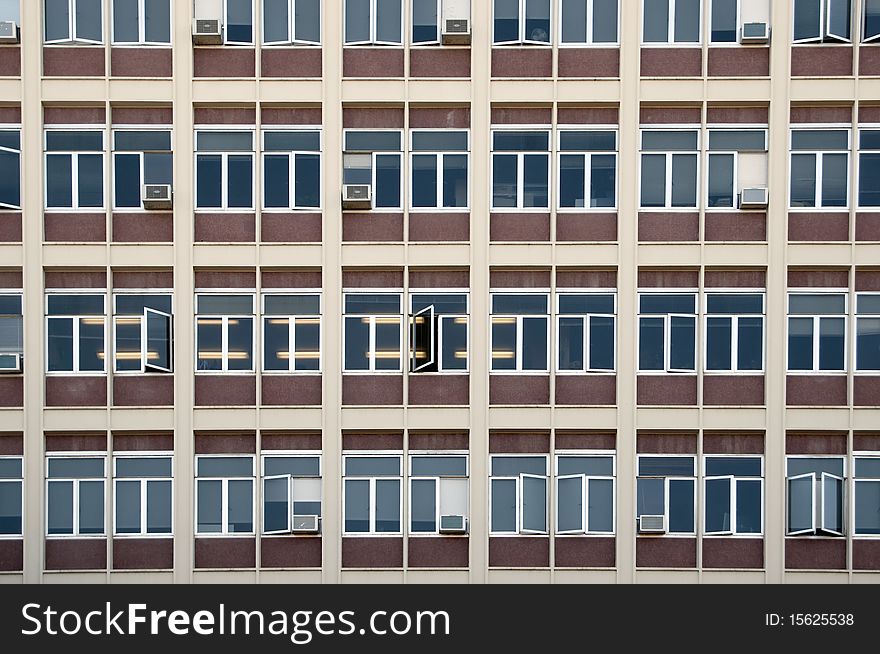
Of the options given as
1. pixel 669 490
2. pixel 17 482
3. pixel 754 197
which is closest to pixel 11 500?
pixel 17 482

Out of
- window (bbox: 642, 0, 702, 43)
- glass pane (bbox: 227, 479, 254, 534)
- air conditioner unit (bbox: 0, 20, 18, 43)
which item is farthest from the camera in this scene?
window (bbox: 642, 0, 702, 43)

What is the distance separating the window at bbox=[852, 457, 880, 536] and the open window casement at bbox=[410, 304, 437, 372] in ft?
23.7

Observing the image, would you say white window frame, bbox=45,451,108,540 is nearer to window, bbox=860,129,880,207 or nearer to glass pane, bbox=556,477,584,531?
glass pane, bbox=556,477,584,531

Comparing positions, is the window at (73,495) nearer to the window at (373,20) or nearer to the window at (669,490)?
the window at (373,20)

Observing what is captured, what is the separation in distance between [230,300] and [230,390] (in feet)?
4.93

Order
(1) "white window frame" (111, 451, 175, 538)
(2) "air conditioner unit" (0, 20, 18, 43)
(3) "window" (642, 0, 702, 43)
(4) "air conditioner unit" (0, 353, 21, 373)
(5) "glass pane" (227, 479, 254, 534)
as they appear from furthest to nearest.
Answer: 1. (3) "window" (642, 0, 702, 43)
2. (5) "glass pane" (227, 479, 254, 534)
3. (1) "white window frame" (111, 451, 175, 538)
4. (2) "air conditioner unit" (0, 20, 18, 43)
5. (4) "air conditioner unit" (0, 353, 21, 373)

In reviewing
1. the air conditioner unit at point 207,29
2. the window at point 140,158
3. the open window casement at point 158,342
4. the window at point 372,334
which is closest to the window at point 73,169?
the window at point 140,158

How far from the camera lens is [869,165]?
15.1 m

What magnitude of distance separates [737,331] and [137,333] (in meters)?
9.99

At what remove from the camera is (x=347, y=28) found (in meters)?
15.2

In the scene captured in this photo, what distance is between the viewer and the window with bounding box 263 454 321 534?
15.0m

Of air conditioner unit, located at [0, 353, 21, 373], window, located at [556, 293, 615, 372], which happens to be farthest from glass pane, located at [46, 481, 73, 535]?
window, located at [556, 293, 615, 372]

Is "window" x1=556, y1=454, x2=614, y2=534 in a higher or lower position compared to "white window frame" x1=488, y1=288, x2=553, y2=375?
lower

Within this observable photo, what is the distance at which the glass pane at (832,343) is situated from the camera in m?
15.0
